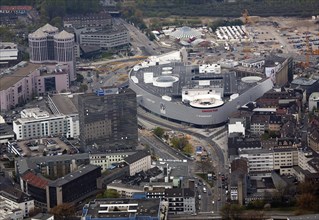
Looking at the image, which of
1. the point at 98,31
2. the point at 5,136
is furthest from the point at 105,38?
the point at 5,136

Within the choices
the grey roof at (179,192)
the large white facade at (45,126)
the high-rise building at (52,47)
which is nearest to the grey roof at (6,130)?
the large white facade at (45,126)

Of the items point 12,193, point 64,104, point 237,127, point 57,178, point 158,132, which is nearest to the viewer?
point 12,193

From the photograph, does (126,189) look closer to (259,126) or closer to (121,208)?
(121,208)

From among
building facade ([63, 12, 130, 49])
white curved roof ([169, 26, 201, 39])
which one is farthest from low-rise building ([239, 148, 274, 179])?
white curved roof ([169, 26, 201, 39])

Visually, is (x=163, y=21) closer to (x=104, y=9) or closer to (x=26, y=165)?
(x=104, y=9)

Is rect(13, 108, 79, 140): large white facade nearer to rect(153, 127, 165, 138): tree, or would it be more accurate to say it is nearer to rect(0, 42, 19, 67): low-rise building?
rect(153, 127, 165, 138): tree

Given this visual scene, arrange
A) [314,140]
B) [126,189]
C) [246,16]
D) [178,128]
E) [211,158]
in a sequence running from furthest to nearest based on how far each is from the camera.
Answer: [246,16]
[178,128]
[211,158]
[314,140]
[126,189]

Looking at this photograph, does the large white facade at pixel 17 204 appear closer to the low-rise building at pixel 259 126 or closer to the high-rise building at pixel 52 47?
the low-rise building at pixel 259 126
